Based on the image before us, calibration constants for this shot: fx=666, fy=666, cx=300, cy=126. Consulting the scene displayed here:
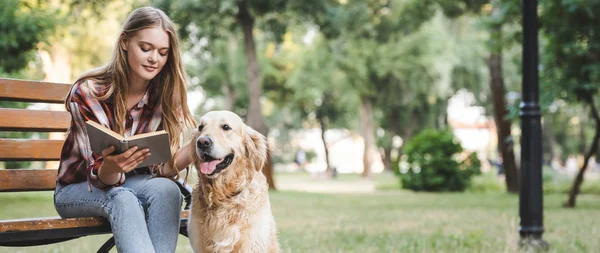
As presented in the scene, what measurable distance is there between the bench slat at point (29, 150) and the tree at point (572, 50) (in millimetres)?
8874

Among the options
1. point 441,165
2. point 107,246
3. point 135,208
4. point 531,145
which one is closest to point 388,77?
point 441,165

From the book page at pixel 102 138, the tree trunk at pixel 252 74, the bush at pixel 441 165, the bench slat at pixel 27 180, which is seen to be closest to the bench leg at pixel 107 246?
the bench slat at pixel 27 180

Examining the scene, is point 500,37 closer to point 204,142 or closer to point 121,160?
point 204,142

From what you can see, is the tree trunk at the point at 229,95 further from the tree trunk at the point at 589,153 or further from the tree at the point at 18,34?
the tree trunk at the point at 589,153

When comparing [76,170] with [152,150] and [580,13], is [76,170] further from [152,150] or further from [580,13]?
[580,13]

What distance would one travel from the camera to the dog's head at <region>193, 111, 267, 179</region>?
341cm

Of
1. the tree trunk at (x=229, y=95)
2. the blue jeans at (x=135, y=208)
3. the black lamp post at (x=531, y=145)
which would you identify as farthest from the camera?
the tree trunk at (x=229, y=95)

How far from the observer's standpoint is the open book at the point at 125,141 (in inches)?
115

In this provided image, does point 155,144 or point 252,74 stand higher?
point 252,74

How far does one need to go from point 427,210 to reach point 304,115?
3078cm

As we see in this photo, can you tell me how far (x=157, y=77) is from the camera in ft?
12.0

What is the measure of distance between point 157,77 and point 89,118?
47 cm

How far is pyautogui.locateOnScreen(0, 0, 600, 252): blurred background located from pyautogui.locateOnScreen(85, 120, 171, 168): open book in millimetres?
951

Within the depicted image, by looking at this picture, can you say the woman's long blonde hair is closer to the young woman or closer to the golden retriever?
the young woman
